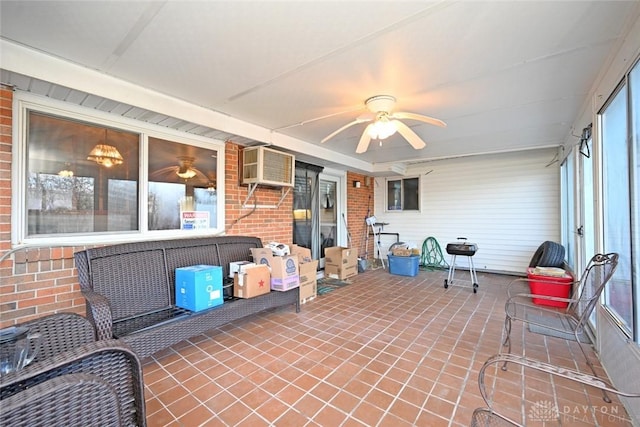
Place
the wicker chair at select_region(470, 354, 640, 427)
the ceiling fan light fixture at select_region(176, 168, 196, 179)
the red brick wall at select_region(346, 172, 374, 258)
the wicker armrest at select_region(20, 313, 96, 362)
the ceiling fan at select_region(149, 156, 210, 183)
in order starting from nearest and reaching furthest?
the wicker chair at select_region(470, 354, 640, 427) → the wicker armrest at select_region(20, 313, 96, 362) → the ceiling fan at select_region(149, 156, 210, 183) → the ceiling fan light fixture at select_region(176, 168, 196, 179) → the red brick wall at select_region(346, 172, 374, 258)

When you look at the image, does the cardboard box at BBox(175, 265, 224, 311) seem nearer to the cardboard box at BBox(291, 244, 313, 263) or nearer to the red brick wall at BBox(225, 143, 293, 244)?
the red brick wall at BBox(225, 143, 293, 244)

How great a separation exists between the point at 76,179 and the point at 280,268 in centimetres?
212

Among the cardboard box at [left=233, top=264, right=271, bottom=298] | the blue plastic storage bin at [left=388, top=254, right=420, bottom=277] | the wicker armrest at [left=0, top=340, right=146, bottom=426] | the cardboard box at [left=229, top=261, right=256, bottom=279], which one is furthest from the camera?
the blue plastic storage bin at [left=388, top=254, right=420, bottom=277]

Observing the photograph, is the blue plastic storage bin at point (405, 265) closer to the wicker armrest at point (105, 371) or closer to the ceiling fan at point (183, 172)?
the ceiling fan at point (183, 172)

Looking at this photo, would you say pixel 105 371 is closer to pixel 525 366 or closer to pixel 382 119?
pixel 525 366

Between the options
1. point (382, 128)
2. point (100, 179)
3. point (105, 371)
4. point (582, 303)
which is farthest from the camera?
point (382, 128)

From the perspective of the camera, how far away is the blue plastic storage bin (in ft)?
18.2

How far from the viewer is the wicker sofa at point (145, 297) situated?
2.08m

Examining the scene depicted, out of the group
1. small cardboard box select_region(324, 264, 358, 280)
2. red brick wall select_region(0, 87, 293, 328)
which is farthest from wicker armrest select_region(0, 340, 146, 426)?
small cardboard box select_region(324, 264, 358, 280)

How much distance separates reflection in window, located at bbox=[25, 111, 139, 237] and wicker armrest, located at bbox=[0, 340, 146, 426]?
1806 mm

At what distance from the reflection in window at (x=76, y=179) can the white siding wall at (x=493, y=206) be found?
5.96 metres

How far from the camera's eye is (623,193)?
2.02 meters

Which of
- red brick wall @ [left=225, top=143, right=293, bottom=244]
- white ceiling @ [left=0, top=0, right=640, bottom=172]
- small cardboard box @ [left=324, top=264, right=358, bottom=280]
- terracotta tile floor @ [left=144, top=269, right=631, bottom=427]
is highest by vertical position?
white ceiling @ [left=0, top=0, right=640, bottom=172]

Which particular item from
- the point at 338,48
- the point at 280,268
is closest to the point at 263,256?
the point at 280,268
